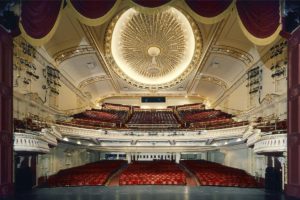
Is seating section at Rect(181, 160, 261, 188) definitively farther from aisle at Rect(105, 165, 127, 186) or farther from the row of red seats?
the row of red seats

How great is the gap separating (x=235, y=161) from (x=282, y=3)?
28.4 ft

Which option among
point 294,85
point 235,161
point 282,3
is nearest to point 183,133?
point 235,161

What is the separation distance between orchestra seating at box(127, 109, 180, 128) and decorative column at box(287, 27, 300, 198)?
8.93 metres

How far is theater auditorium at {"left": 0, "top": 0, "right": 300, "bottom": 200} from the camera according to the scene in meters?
6.82

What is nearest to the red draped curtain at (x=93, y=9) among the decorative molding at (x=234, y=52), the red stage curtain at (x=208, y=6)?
the red stage curtain at (x=208, y=6)

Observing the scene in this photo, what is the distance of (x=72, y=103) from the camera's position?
1473 centimetres

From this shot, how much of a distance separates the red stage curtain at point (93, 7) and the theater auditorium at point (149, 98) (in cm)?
2

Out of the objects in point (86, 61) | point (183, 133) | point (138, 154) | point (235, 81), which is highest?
point (86, 61)

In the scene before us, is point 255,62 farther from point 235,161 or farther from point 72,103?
point 72,103

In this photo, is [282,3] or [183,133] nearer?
[282,3]

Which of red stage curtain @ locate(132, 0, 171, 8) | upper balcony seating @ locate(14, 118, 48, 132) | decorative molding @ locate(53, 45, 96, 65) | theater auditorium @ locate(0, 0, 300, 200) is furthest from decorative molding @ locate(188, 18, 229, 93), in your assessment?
upper balcony seating @ locate(14, 118, 48, 132)

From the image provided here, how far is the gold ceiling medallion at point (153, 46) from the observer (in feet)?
39.8

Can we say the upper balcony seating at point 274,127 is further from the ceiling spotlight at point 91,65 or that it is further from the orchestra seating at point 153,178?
the ceiling spotlight at point 91,65

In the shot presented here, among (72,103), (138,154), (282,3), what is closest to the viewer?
(282,3)
